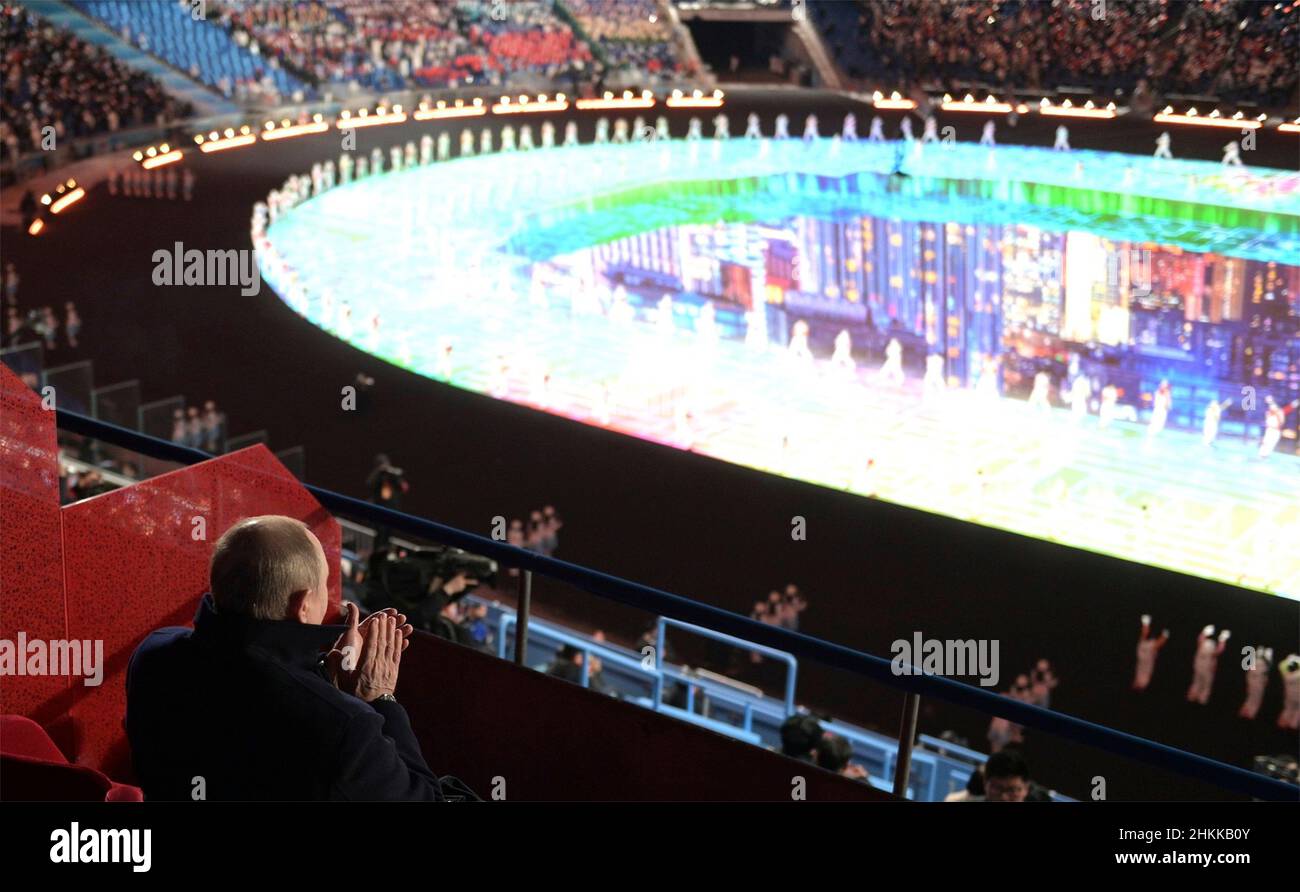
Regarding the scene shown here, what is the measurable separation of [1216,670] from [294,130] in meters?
26.2

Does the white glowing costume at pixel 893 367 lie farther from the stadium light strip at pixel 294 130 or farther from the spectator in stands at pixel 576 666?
the stadium light strip at pixel 294 130

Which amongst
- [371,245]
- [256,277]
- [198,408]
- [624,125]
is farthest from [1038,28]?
[198,408]

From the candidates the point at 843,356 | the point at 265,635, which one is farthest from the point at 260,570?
the point at 843,356

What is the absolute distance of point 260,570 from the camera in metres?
2.87

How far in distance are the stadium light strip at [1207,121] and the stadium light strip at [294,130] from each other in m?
20.2

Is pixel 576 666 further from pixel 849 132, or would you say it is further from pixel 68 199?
pixel 849 132

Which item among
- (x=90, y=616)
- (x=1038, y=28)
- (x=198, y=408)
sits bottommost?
(x=198, y=408)

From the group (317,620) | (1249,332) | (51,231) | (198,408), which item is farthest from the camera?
(51,231)

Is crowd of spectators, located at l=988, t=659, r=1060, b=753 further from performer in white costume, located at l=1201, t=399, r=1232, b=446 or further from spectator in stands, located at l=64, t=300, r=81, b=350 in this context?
spectator in stands, located at l=64, t=300, r=81, b=350

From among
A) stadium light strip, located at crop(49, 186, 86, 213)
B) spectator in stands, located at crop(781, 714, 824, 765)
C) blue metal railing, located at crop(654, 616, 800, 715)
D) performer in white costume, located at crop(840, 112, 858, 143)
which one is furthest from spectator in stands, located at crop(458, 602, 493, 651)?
performer in white costume, located at crop(840, 112, 858, 143)
